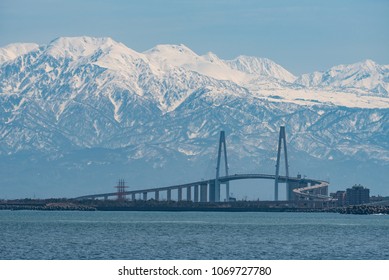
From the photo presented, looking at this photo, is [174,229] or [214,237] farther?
[174,229]

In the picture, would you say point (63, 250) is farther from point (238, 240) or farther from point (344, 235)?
point (344, 235)

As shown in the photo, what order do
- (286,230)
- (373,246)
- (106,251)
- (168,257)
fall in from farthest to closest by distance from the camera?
→ (286,230) < (373,246) < (106,251) < (168,257)

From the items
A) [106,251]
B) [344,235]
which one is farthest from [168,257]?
[344,235]

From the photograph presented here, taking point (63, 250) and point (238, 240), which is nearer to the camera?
point (63, 250)

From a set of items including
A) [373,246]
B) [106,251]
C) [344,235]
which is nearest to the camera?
[106,251]

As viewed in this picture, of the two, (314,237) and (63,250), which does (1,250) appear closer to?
(63,250)

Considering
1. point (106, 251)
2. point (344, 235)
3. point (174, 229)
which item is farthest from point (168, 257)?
point (174, 229)
